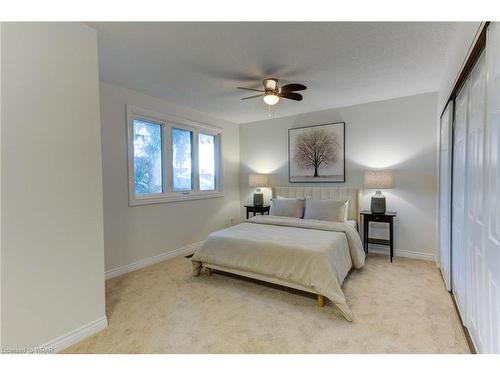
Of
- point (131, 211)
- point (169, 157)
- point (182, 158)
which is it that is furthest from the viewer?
point (182, 158)

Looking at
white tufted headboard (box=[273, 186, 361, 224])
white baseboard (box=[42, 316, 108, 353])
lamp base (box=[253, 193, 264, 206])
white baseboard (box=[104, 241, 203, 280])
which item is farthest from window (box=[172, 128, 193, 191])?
white baseboard (box=[42, 316, 108, 353])

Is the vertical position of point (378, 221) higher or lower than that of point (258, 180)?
lower

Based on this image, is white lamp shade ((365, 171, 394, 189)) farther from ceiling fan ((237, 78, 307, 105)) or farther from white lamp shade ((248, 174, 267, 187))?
white lamp shade ((248, 174, 267, 187))

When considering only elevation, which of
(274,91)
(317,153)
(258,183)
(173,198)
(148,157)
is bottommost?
(173,198)

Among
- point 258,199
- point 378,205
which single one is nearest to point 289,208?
point 258,199

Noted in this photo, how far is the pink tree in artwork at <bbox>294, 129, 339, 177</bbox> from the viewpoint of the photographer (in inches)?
162

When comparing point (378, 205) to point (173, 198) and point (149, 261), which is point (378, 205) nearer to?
point (173, 198)

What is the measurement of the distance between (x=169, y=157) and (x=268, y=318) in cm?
275

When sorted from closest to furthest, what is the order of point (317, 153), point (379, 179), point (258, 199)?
point (379, 179), point (317, 153), point (258, 199)

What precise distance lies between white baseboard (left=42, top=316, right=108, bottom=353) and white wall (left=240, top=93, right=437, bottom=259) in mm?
3772

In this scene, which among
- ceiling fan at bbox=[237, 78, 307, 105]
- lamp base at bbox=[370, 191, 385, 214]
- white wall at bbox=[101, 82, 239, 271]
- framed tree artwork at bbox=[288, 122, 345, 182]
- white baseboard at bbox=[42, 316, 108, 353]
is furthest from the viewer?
framed tree artwork at bbox=[288, 122, 345, 182]

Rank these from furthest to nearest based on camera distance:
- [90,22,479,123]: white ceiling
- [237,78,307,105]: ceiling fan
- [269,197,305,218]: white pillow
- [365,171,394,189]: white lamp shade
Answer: [269,197,305,218]: white pillow, [365,171,394,189]: white lamp shade, [237,78,307,105]: ceiling fan, [90,22,479,123]: white ceiling

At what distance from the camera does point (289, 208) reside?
3801 mm
